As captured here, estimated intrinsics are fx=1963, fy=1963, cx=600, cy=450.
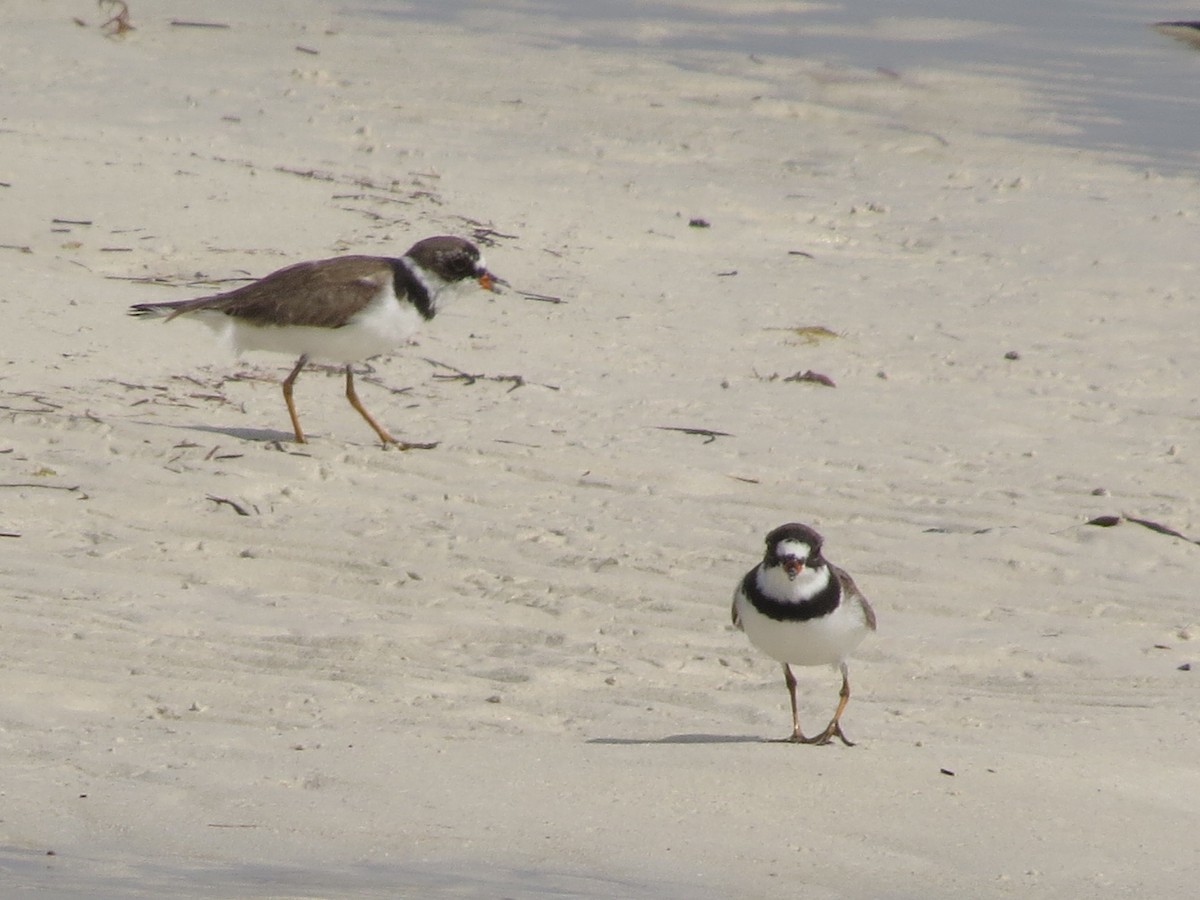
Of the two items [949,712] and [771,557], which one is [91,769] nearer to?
[771,557]

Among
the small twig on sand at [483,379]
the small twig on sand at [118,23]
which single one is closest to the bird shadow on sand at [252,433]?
the small twig on sand at [483,379]

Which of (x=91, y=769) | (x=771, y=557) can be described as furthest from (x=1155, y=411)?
(x=91, y=769)

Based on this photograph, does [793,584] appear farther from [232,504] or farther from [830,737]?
[232,504]

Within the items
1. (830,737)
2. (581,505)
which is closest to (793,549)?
(830,737)

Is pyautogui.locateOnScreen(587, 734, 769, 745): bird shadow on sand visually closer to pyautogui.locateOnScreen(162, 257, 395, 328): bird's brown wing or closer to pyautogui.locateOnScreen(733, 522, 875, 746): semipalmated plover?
pyautogui.locateOnScreen(733, 522, 875, 746): semipalmated plover

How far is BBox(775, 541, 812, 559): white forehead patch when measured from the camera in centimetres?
577

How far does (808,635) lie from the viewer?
19.2 ft

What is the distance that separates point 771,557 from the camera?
5875 millimetres

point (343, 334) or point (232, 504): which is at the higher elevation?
point (343, 334)

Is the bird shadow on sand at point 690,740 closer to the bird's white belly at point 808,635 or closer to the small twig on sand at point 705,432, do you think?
the bird's white belly at point 808,635

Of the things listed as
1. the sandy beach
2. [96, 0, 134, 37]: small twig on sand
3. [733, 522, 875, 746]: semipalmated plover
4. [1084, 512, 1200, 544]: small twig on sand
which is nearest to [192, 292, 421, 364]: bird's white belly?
the sandy beach

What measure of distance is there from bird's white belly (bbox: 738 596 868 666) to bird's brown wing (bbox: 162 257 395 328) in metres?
3.71

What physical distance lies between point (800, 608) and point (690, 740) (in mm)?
551

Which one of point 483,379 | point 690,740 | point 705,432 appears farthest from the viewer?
point 483,379
